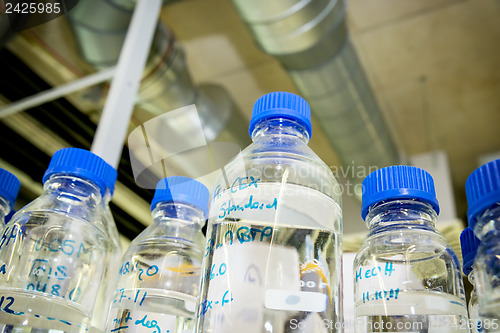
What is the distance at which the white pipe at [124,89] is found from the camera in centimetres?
96

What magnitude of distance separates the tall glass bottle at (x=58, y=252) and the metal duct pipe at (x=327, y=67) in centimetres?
79

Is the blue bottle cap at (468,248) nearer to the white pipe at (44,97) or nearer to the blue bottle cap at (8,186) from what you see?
the blue bottle cap at (8,186)

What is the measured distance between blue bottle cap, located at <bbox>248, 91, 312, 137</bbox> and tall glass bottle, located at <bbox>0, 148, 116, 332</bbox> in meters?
0.24

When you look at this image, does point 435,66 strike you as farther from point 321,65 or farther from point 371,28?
point 321,65

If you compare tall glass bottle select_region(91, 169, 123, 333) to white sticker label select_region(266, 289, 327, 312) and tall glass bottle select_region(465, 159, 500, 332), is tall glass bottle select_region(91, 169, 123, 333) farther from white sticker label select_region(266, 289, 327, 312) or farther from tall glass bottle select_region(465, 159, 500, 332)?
tall glass bottle select_region(465, 159, 500, 332)

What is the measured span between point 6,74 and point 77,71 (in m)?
0.28

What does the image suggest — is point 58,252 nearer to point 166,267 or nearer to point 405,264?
point 166,267

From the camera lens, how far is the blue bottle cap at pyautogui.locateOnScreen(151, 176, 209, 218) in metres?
0.62

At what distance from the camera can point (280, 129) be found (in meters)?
0.59

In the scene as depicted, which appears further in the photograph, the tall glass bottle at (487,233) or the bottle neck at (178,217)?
the bottle neck at (178,217)

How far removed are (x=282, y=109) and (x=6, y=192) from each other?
0.43 metres

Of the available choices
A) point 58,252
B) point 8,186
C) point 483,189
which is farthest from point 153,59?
point 483,189

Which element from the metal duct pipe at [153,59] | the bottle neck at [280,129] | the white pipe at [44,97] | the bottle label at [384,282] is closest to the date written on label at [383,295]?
the bottle label at [384,282]

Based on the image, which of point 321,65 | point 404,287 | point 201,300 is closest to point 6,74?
point 321,65
